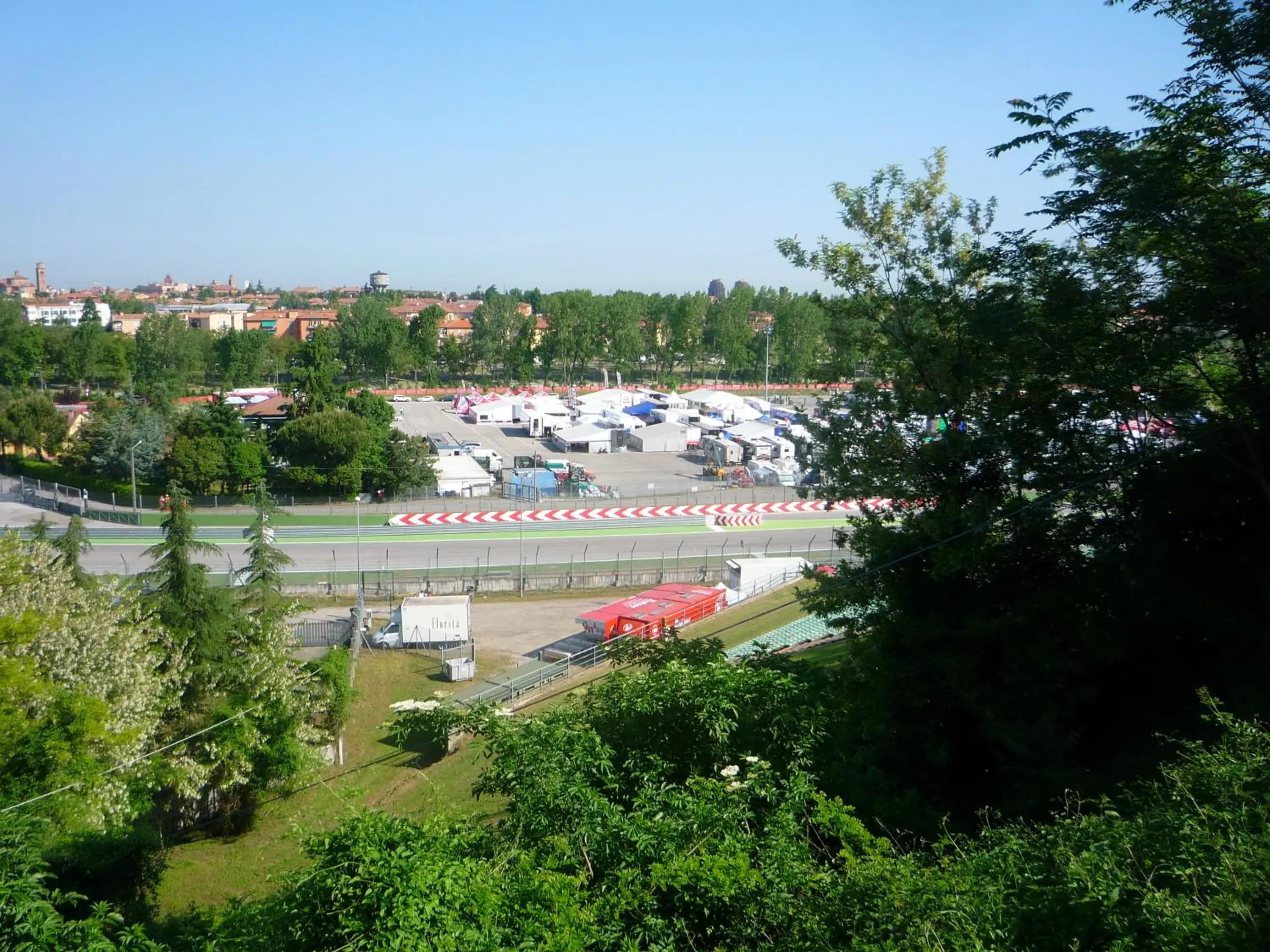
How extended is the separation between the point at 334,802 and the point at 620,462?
25.0 metres

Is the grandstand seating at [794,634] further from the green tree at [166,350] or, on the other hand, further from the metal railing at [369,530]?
the green tree at [166,350]

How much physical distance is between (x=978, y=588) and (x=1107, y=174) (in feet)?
10.3

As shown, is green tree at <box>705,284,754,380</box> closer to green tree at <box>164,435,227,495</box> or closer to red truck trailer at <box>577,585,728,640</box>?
green tree at <box>164,435,227,495</box>

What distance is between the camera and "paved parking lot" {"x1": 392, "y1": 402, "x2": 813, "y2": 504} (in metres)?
29.7

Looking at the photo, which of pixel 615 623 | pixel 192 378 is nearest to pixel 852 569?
pixel 615 623

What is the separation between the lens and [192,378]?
57.6 m

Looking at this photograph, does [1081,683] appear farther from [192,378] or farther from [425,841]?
[192,378]

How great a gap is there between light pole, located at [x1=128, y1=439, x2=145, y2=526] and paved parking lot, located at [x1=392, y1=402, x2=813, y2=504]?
27.7 ft

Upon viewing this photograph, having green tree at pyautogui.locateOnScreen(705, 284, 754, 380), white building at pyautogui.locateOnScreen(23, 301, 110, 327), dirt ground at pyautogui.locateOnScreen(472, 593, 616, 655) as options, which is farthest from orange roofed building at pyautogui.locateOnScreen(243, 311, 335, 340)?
dirt ground at pyautogui.locateOnScreen(472, 593, 616, 655)

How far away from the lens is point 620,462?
118 ft

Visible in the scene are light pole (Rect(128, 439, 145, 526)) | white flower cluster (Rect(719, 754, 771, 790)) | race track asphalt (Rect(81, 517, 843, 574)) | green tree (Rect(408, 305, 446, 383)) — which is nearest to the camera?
white flower cluster (Rect(719, 754, 771, 790))

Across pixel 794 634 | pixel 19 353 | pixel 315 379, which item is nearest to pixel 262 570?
pixel 794 634

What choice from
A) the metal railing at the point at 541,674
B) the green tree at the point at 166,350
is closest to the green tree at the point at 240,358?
the green tree at the point at 166,350

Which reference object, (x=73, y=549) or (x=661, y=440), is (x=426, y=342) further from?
(x=73, y=549)
